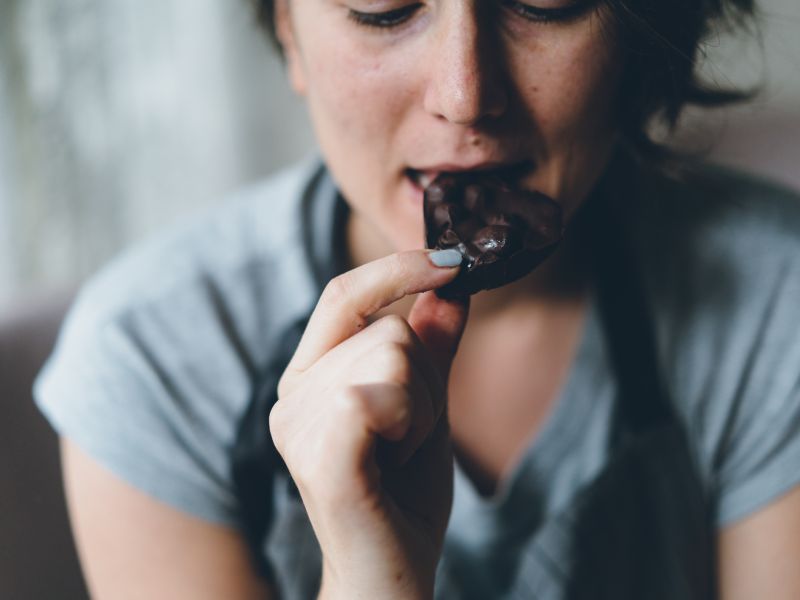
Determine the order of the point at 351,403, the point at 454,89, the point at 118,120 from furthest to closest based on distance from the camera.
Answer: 1. the point at 118,120
2. the point at 454,89
3. the point at 351,403

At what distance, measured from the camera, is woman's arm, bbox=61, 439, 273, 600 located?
1016 millimetres

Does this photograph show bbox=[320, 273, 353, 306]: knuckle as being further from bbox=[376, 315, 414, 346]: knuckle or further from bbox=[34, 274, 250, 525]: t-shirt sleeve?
bbox=[34, 274, 250, 525]: t-shirt sleeve

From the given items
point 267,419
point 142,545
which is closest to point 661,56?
point 267,419

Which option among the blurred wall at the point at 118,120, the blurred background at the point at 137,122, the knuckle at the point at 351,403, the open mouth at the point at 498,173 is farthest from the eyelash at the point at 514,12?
the blurred wall at the point at 118,120

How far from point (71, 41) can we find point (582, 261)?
4.10 feet

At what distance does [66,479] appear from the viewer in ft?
3.65

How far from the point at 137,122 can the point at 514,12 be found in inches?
54.9

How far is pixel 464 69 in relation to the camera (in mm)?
762

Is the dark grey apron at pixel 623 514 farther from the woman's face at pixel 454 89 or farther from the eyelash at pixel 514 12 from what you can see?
the eyelash at pixel 514 12

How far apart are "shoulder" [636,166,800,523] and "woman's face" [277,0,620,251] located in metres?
0.31

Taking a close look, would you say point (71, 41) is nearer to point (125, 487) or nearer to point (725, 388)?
point (125, 487)

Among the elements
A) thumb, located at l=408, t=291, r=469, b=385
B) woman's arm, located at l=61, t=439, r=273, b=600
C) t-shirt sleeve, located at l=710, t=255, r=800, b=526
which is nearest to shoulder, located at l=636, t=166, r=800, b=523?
t-shirt sleeve, located at l=710, t=255, r=800, b=526

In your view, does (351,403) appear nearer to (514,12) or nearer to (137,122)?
(514,12)

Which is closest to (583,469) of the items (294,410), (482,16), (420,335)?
(420,335)
